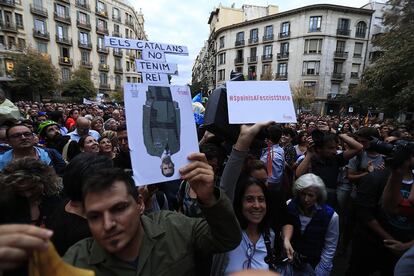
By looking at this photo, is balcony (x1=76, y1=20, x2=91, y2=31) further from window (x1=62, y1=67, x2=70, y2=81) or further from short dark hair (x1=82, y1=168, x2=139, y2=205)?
short dark hair (x1=82, y1=168, x2=139, y2=205)

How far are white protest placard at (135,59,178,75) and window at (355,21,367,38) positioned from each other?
135 feet

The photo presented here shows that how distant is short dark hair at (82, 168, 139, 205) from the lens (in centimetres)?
127

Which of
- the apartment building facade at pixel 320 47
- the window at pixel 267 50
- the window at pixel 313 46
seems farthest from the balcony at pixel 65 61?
the window at pixel 313 46

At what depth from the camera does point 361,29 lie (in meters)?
35.4

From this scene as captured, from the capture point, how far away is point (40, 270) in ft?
2.78

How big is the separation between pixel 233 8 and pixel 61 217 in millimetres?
50225

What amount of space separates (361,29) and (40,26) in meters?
42.4

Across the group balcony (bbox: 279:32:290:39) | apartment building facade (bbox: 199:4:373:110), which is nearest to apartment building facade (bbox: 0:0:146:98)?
apartment building facade (bbox: 199:4:373:110)

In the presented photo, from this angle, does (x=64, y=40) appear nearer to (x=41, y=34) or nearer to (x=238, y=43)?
(x=41, y=34)

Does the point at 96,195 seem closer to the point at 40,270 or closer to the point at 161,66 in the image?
the point at 40,270

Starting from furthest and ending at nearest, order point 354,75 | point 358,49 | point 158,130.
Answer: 1. point 354,75
2. point 358,49
3. point 158,130

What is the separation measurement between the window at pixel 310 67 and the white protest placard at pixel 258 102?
36.9m

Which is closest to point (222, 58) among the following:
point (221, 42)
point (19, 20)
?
point (221, 42)

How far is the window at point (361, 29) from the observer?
35156mm
